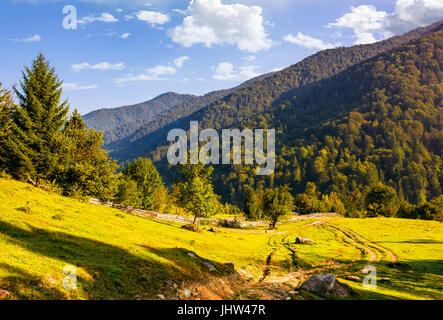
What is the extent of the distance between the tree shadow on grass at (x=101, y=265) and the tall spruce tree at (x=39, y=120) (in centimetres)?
2522

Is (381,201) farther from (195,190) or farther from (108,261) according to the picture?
(108,261)

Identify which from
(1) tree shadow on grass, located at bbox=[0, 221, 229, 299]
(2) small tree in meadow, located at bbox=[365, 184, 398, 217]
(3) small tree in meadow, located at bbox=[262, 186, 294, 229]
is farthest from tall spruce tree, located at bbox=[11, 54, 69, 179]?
(2) small tree in meadow, located at bbox=[365, 184, 398, 217]

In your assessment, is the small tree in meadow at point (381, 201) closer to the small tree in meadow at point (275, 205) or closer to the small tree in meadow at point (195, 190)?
the small tree in meadow at point (275, 205)

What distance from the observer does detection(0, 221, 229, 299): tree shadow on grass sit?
50.0 ft

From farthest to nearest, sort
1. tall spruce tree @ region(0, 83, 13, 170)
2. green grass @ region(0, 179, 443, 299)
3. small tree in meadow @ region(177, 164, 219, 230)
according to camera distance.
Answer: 1. small tree in meadow @ region(177, 164, 219, 230)
2. tall spruce tree @ region(0, 83, 13, 170)
3. green grass @ region(0, 179, 443, 299)

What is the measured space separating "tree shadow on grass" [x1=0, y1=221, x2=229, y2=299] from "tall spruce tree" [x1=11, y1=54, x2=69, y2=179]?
82.8 feet

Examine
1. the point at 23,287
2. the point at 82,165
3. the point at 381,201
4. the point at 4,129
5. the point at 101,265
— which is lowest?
the point at 381,201

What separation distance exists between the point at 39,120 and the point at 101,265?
124ft

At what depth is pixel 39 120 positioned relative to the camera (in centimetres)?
4319

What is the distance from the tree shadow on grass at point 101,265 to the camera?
600 inches

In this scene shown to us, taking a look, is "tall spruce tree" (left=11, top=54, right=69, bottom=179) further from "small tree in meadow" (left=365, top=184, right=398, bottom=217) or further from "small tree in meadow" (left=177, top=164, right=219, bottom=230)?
"small tree in meadow" (left=365, top=184, right=398, bottom=217)
